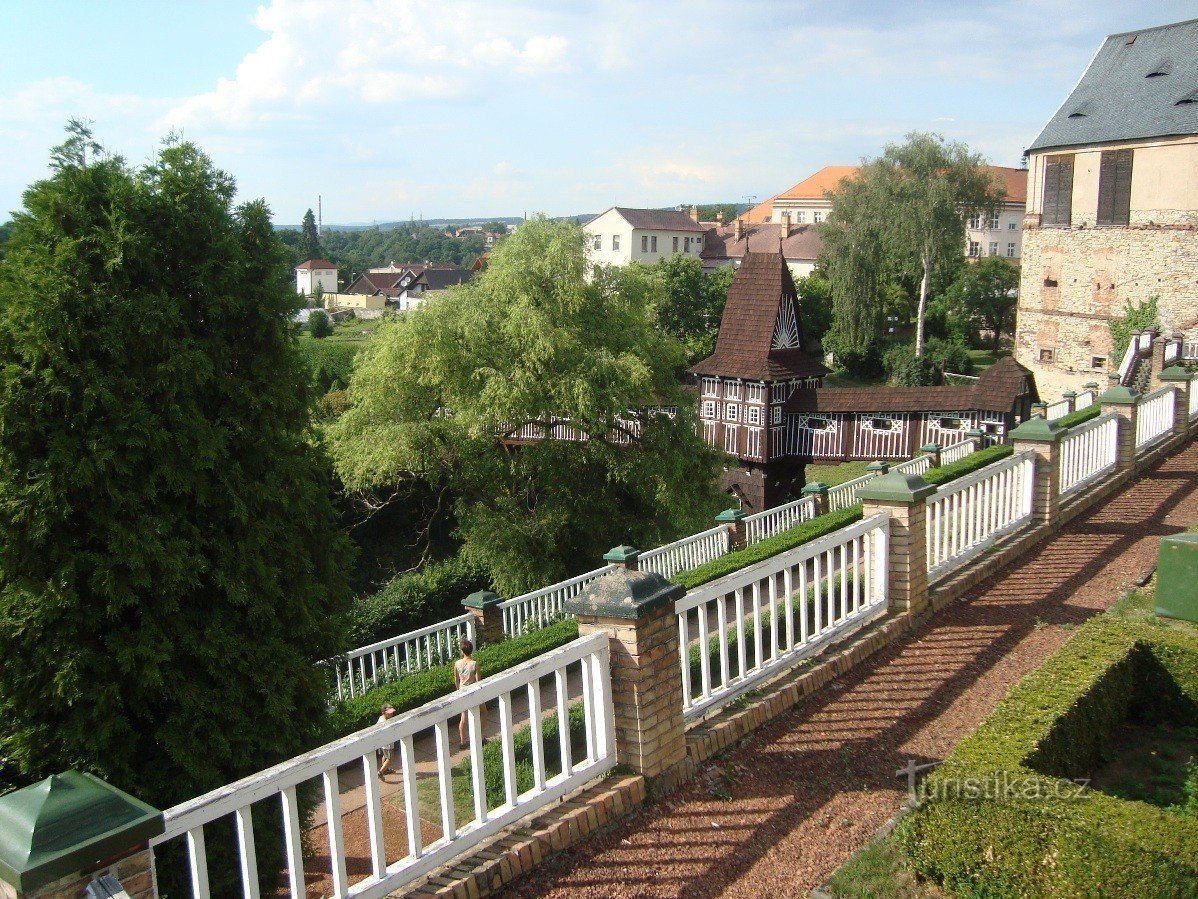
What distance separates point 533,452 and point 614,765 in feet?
51.6

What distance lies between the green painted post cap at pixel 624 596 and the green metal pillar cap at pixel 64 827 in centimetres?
219

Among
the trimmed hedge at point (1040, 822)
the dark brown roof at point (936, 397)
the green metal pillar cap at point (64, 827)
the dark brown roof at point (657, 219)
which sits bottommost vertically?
the dark brown roof at point (936, 397)

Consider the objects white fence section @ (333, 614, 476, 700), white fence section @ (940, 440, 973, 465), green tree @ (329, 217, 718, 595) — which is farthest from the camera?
white fence section @ (940, 440, 973, 465)

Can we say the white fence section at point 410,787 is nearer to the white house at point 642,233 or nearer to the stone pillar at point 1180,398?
the stone pillar at point 1180,398

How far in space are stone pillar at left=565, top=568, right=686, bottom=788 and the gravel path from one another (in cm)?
27

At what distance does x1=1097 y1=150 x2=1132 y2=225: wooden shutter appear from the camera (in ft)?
118

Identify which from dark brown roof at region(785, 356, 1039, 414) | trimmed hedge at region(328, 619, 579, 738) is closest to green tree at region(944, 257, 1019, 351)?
dark brown roof at region(785, 356, 1039, 414)

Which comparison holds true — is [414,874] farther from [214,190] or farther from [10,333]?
[214,190]

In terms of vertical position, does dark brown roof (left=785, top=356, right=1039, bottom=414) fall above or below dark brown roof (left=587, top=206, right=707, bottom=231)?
below

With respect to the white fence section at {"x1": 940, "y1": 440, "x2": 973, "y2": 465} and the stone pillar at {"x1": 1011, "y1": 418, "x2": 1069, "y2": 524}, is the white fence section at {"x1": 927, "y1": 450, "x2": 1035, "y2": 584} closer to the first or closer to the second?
the stone pillar at {"x1": 1011, "y1": 418, "x2": 1069, "y2": 524}

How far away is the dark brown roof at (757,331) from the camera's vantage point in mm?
28016

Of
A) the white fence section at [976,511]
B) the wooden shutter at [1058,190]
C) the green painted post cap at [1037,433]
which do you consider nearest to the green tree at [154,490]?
the white fence section at [976,511]

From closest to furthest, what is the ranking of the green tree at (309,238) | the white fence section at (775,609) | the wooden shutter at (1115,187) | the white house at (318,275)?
1. the white fence section at (775,609)
2. the wooden shutter at (1115,187)
3. the white house at (318,275)
4. the green tree at (309,238)

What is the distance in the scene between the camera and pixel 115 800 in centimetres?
279
